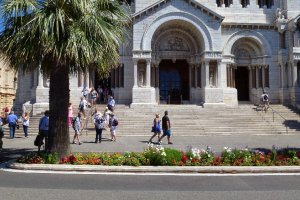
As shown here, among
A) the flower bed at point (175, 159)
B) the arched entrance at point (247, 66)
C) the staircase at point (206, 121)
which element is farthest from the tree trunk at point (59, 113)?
the arched entrance at point (247, 66)

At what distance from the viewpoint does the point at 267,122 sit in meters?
24.2

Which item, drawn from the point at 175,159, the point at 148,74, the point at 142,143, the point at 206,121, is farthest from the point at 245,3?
the point at 175,159

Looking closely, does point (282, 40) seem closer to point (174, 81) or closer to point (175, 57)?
point (175, 57)

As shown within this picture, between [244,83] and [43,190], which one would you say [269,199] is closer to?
[43,190]

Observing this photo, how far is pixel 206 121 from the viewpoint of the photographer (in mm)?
23922

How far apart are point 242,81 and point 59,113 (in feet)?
80.9

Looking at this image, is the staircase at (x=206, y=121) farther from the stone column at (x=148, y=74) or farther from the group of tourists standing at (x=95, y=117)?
the stone column at (x=148, y=74)

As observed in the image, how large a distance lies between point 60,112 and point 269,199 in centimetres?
703

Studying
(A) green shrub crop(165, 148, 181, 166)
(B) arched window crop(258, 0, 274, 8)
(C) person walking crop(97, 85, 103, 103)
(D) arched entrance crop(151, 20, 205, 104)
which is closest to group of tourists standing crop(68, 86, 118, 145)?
(C) person walking crop(97, 85, 103, 103)

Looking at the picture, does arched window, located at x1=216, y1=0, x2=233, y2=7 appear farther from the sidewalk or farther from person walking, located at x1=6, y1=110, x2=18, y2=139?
person walking, located at x1=6, y1=110, x2=18, y2=139

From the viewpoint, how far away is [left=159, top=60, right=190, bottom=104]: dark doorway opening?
31.5m

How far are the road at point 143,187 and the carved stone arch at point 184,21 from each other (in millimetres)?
19863

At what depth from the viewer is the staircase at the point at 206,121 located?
22.2 meters

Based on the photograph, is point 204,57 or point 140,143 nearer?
point 140,143
